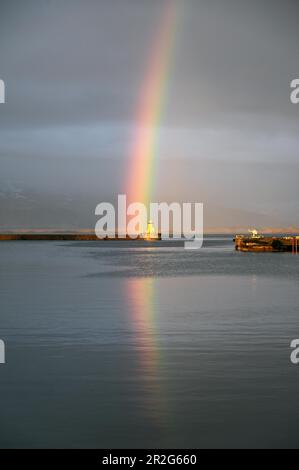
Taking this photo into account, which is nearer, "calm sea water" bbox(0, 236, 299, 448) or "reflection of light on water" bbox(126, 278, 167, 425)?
"calm sea water" bbox(0, 236, 299, 448)

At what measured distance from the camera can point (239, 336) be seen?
19125mm

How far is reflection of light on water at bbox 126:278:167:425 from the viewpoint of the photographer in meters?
11.4

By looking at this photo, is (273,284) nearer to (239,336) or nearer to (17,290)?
(17,290)

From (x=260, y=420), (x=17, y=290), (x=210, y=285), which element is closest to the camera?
(x=260, y=420)

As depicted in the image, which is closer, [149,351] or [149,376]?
[149,376]

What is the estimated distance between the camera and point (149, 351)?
54.5 ft

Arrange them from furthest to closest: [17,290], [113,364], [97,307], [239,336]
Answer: [17,290]
[97,307]
[239,336]
[113,364]

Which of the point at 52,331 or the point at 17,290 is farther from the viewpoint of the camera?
the point at 17,290

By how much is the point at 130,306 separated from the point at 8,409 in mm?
16776

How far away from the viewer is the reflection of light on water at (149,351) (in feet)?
37.4

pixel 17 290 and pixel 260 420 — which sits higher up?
pixel 17 290

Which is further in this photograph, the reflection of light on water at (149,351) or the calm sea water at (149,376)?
the reflection of light on water at (149,351)

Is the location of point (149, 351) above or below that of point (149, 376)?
above

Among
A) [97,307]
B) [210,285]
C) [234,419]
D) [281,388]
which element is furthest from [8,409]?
[210,285]
